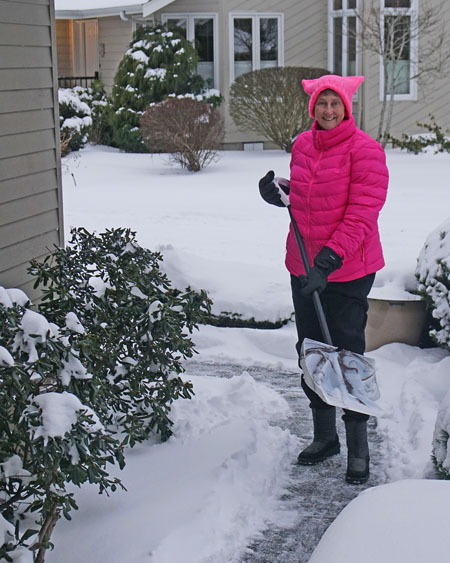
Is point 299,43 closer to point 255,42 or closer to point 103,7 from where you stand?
point 255,42

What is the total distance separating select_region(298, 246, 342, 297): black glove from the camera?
3967mm

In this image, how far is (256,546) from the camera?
11.7 ft

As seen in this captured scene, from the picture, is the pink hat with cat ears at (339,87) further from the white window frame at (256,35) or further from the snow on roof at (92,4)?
the snow on roof at (92,4)

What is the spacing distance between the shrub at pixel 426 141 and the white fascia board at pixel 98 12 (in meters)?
6.26

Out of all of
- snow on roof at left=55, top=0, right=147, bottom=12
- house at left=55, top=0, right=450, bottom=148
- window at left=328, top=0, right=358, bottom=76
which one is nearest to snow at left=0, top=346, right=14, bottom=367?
house at left=55, top=0, right=450, bottom=148

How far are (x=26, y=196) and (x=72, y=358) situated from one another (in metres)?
1.51

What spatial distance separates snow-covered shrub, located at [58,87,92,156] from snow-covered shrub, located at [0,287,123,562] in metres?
15.3

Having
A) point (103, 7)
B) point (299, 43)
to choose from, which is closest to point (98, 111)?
point (103, 7)

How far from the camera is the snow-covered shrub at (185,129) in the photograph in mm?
15828

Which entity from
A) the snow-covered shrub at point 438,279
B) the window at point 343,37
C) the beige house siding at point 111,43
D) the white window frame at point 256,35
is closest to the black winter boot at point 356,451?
the snow-covered shrub at point 438,279

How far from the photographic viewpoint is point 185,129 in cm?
1584

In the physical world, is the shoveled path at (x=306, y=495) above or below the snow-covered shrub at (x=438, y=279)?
below

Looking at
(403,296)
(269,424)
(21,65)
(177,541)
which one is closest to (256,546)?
(177,541)

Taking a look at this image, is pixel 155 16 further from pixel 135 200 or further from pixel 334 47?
pixel 135 200
